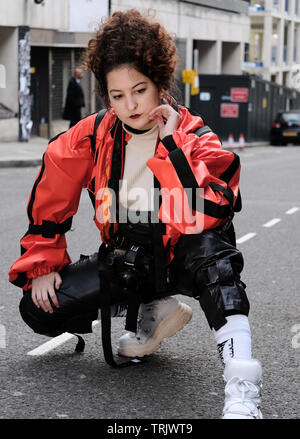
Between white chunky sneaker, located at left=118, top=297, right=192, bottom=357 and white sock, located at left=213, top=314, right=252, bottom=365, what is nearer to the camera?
white sock, located at left=213, top=314, right=252, bottom=365

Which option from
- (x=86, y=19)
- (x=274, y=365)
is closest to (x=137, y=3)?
(x=86, y=19)

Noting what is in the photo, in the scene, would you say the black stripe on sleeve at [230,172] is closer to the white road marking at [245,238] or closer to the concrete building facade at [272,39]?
the white road marking at [245,238]

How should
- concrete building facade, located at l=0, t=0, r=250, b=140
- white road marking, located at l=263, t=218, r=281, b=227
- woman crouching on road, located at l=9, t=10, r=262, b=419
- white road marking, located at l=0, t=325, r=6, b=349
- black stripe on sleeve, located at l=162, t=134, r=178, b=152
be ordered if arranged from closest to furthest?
woman crouching on road, located at l=9, t=10, r=262, b=419 → black stripe on sleeve, located at l=162, t=134, r=178, b=152 → white road marking, located at l=0, t=325, r=6, b=349 → white road marking, located at l=263, t=218, r=281, b=227 → concrete building facade, located at l=0, t=0, r=250, b=140

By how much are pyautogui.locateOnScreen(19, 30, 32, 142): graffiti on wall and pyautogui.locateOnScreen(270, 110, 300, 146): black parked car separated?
13.6 meters

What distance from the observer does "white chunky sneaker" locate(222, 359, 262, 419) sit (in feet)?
9.80

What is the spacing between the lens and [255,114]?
111 feet

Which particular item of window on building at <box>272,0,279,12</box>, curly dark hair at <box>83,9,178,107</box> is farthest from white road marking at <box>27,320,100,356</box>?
window on building at <box>272,0,279,12</box>

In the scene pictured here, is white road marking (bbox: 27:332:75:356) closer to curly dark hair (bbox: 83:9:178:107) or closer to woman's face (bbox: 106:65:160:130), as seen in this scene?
woman's face (bbox: 106:65:160:130)

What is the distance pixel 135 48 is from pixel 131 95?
7.1 inches

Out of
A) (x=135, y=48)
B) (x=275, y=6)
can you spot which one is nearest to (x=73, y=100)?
(x=135, y=48)

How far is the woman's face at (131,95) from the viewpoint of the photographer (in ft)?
11.5

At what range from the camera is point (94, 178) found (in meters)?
3.66

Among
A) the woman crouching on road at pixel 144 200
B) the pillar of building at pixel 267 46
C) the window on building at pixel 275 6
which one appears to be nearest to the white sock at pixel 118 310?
the woman crouching on road at pixel 144 200
